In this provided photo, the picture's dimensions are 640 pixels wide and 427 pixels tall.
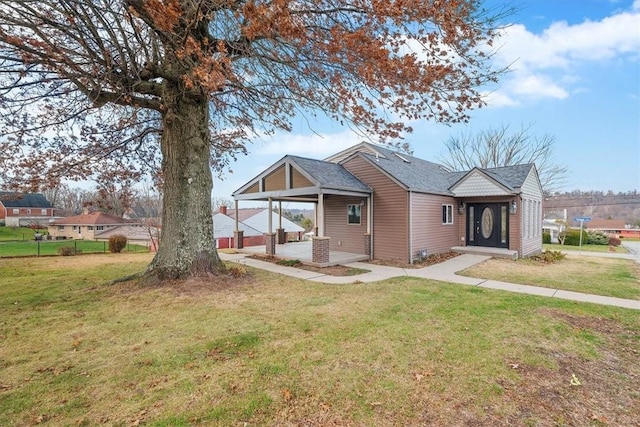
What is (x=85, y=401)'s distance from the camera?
9.68 feet

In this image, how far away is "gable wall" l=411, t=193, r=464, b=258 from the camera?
483 inches

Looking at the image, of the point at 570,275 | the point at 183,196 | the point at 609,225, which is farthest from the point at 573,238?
the point at 609,225

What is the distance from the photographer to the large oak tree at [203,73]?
495cm

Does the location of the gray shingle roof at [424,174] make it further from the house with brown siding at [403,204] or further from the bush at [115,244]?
the bush at [115,244]

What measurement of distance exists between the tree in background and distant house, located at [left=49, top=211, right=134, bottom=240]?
4683cm

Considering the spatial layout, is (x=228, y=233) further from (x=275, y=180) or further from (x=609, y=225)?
(x=609, y=225)

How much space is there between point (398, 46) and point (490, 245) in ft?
39.0

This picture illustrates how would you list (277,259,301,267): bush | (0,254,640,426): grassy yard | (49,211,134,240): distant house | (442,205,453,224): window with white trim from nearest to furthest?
1. (0,254,640,426): grassy yard
2. (277,259,301,267): bush
3. (442,205,453,224): window with white trim
4. (49,211,134,240): distant house

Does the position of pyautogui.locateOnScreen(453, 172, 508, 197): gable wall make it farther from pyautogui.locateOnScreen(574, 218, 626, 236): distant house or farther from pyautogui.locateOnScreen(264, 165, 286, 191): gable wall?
pyautogui.locateOnScreen(574, 218, 626, 236): distant house

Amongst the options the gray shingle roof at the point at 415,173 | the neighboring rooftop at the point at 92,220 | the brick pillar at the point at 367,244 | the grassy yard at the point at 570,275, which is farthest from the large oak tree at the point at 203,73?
the neighboring rooftop at the point at 92,220

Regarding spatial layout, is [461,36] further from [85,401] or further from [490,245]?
[490,245]

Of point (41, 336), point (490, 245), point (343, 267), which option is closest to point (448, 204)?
point (490, 245)

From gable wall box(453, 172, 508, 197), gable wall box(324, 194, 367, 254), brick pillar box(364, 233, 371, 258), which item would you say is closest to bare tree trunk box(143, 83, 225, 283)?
brick pillar box(364, 233, 371, 258)

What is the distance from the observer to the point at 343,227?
14094mm
